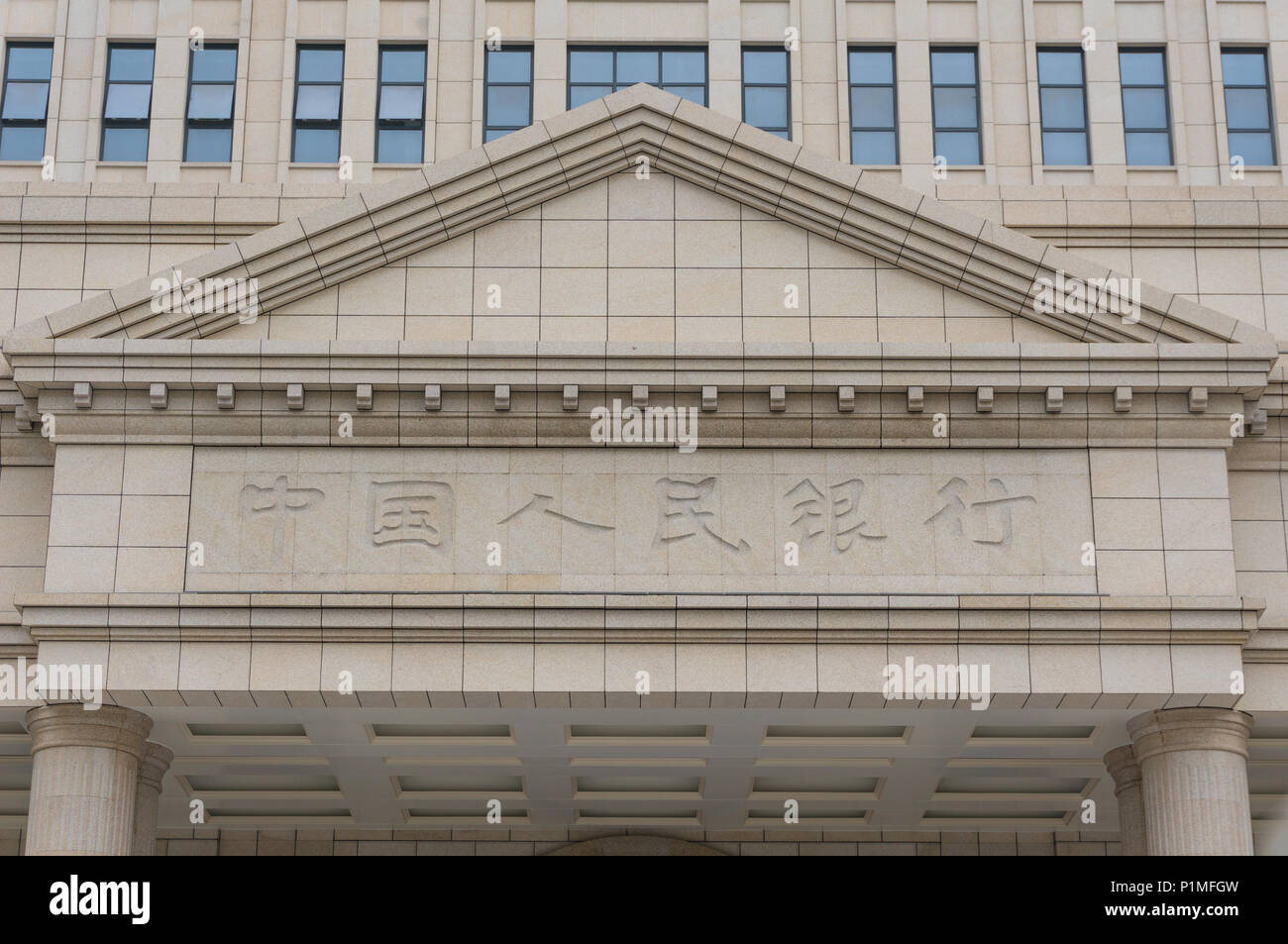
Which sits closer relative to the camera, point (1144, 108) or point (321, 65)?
point (1144, 108)

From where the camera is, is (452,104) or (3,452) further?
(452,104)

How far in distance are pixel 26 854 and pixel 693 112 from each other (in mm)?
9647

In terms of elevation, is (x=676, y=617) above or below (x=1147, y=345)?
below

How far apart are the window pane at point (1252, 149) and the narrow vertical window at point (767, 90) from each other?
21.8 ft

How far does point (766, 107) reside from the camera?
24188 mm

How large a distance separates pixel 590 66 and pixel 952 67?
5.48 meters

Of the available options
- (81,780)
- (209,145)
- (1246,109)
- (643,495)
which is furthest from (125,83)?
(1246,109)

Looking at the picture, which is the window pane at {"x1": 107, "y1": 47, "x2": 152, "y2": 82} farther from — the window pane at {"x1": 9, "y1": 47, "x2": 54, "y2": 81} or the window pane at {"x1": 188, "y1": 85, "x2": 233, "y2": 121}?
the window pane at {"x1": 9, "y1": 47, "x2": 54, "y2": 81}

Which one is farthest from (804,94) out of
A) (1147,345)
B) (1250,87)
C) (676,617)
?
(676,617)

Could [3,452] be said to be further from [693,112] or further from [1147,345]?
[1147,345]

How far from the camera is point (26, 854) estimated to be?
14.7 m

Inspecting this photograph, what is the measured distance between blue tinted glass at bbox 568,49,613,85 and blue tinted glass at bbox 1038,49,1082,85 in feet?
21.4

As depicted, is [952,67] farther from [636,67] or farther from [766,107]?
[636,67]

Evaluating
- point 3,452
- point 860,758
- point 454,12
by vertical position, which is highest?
point 454,12
